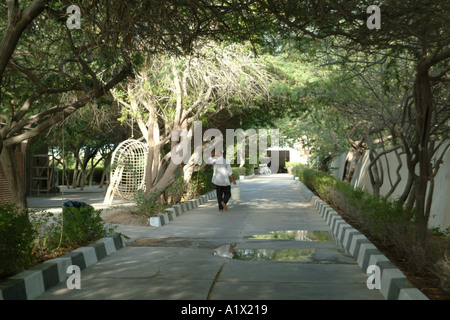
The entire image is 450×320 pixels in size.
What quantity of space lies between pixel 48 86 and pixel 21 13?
157 inches

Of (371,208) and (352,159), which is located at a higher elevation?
(352,159)

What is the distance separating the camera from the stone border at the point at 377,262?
497 centimetres

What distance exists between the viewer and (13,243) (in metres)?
5.41

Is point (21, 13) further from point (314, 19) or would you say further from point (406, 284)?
point (406, 284)

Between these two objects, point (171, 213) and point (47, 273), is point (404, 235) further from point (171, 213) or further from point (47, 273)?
point (171, 213)

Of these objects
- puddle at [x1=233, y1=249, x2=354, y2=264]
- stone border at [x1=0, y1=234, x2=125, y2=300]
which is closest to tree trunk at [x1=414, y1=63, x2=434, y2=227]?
puddle at [x1=233, y1=249, x2=354, y2=264]

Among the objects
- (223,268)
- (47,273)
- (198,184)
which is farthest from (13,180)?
(198,184)

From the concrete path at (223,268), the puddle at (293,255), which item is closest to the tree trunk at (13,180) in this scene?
the concrete path at (223,268)

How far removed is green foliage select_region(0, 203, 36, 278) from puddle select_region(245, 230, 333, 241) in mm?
4988

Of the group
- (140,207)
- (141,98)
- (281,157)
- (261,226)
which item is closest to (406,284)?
(261,226)

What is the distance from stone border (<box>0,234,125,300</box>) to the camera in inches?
200

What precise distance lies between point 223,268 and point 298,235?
3.84 meters

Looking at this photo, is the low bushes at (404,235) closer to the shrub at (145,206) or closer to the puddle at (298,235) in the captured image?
the puddle at (298,235)

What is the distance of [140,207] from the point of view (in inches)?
512
